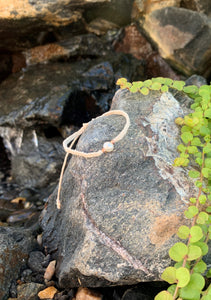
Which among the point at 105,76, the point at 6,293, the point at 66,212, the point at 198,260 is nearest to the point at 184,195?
the point at 198,260

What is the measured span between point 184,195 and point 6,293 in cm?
124

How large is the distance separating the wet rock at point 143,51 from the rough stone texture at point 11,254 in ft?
10.3

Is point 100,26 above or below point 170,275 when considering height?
above

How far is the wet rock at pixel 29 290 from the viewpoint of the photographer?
1946 mm

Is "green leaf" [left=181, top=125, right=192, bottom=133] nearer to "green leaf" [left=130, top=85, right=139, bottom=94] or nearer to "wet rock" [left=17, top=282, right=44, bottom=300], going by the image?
"green leaf" [left=130, top=85, right=139, bottom=94]

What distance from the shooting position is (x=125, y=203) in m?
1.75

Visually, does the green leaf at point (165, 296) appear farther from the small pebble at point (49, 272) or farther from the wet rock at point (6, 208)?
the wet rock at point (6, 208)

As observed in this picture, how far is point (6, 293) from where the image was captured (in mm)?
1976

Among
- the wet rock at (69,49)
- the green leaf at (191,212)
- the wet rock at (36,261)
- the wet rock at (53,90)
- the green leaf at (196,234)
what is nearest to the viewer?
the green leaf at (196,234)

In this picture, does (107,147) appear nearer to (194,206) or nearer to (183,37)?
(194,206)

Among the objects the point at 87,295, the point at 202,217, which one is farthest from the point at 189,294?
the point at 87,295

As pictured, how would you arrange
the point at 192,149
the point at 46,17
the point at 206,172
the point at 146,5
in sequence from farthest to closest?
the point at 146,5, the point at 46,17, the point at 192,149, the point at 206,172

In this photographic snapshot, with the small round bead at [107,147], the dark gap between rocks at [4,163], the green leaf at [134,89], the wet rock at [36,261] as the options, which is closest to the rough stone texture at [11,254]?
the wet rock at [36,261]

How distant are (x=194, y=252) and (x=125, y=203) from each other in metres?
0.45
